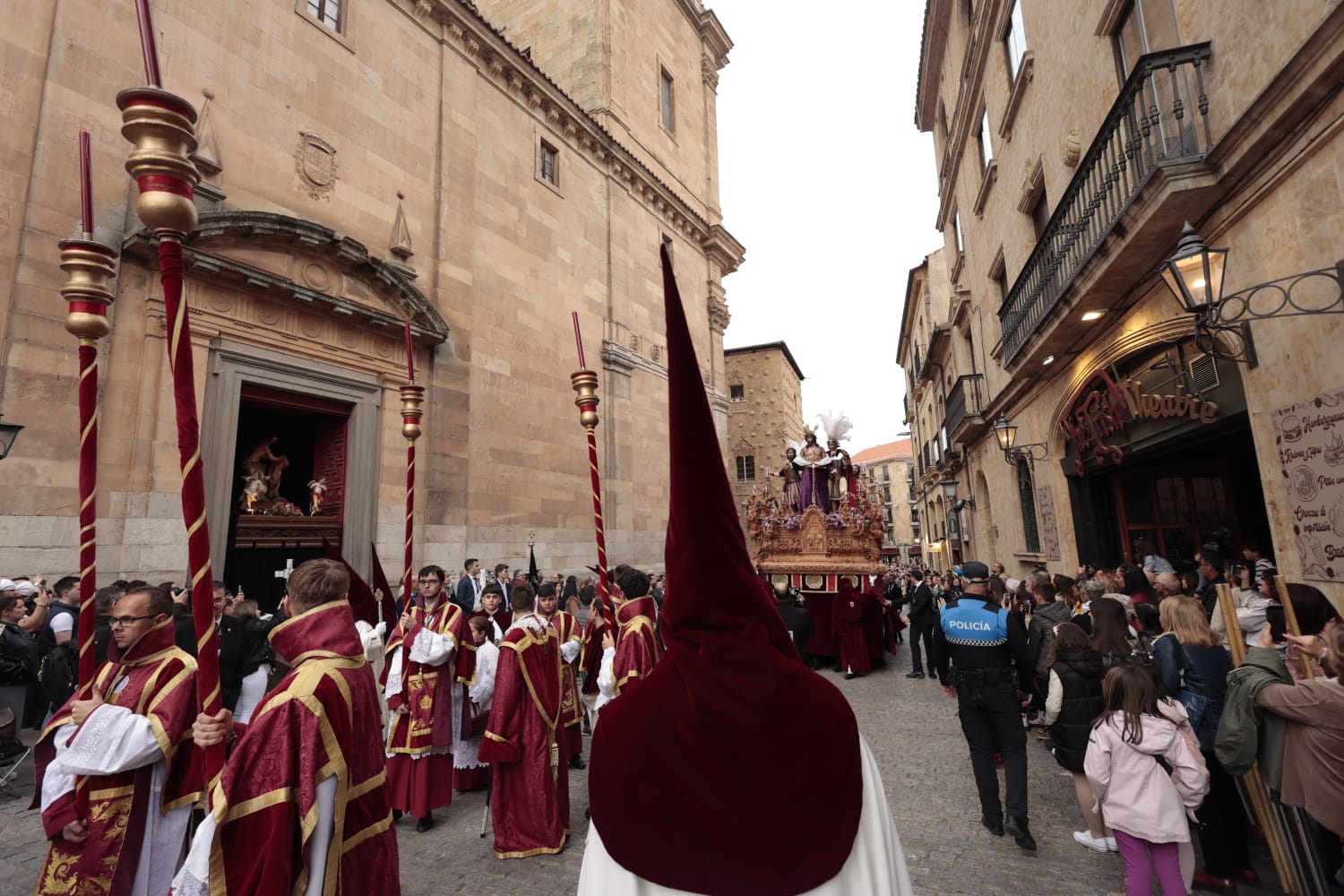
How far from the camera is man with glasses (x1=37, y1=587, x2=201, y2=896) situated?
2.90 metres

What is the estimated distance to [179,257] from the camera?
2.22 m

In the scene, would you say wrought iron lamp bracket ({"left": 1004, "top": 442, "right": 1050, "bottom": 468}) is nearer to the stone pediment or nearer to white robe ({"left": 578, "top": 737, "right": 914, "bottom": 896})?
the stone pediment

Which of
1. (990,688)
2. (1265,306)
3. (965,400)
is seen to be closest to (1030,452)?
(965,400)

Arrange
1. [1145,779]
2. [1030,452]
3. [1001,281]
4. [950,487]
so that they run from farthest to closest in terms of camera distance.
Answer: [950,487] → [1001,281] → [1030,452] → [1145,779]

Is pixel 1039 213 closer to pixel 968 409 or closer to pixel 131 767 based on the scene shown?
pixel 968 409

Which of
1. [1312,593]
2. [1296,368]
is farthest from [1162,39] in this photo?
[1312,593]

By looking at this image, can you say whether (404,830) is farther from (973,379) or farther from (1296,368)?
(973,379)

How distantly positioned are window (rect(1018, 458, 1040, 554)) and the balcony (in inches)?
107

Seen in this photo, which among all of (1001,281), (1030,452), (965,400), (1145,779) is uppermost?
(1001,281)

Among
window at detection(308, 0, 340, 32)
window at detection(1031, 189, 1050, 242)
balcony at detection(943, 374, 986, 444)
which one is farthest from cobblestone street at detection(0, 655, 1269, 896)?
window at detection(308, 0, 340, 32)

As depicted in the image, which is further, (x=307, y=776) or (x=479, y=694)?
(x=479, y=694)

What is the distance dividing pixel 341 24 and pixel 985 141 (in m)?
14.0

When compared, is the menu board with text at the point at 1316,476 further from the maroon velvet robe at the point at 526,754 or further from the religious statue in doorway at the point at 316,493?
the religious statue in doorway at the point at 316,493

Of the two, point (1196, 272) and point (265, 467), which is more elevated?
point (1196, 272)
